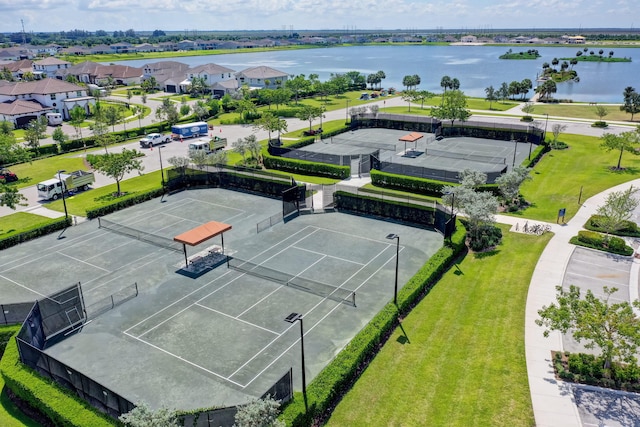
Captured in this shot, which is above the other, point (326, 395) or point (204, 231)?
point (204, 231)

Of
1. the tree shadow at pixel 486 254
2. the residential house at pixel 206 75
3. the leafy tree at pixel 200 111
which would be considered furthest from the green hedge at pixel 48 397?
the residential house at pixel 206 75

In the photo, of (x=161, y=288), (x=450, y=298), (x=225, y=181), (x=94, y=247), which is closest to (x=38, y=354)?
(x=161, y=288)

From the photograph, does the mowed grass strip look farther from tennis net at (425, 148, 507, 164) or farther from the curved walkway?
tennis net at (425, 148, 507, 164)

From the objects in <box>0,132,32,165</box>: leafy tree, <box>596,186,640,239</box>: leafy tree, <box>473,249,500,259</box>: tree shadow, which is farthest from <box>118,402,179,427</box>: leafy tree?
<box>0,132,32,165</box>: leafy tree

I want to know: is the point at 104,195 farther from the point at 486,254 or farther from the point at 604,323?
the point at 604,323

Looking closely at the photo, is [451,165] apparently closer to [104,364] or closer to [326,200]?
[326,200]

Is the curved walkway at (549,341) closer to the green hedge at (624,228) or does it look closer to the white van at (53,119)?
the green hedge at (624,228)
